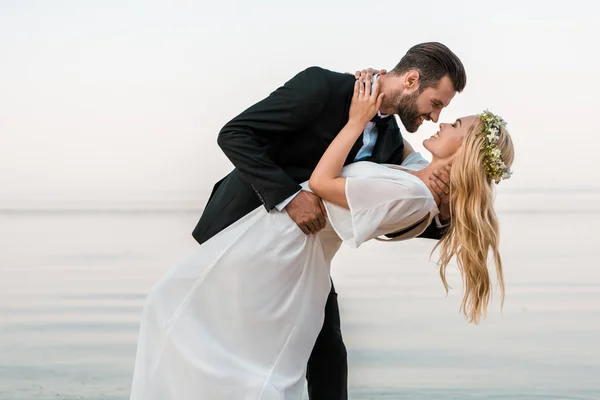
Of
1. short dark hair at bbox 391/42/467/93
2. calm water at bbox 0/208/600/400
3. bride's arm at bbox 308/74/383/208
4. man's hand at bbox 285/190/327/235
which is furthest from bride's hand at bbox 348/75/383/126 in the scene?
calm water at bbox 0/208/600/400

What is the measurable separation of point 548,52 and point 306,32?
8.64ft

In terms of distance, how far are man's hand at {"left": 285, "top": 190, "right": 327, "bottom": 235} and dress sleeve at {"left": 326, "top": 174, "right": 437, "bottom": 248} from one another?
1.3 inches

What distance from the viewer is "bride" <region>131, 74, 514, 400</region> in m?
2.48

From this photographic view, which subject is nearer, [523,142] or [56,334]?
[56,334]

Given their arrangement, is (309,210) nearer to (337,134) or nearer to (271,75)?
(337,134)

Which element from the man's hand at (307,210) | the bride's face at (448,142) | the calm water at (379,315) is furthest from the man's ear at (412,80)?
the calm water at (379,315)

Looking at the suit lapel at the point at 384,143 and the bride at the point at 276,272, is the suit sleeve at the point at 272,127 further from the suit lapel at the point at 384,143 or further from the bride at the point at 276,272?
the suit lapel at the point at 384,143

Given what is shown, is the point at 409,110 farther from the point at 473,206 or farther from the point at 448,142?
the point at 473,206

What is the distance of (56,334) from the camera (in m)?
4.65

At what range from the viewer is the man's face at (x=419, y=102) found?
2551mm

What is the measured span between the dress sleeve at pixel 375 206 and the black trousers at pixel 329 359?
444mm

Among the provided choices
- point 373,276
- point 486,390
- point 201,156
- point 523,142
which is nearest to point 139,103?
point 201,156

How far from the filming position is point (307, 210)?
249cm

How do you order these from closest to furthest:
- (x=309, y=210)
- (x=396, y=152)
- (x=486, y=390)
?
(x=309, y=210), (x=396, y=152), (x=486, y=390)
